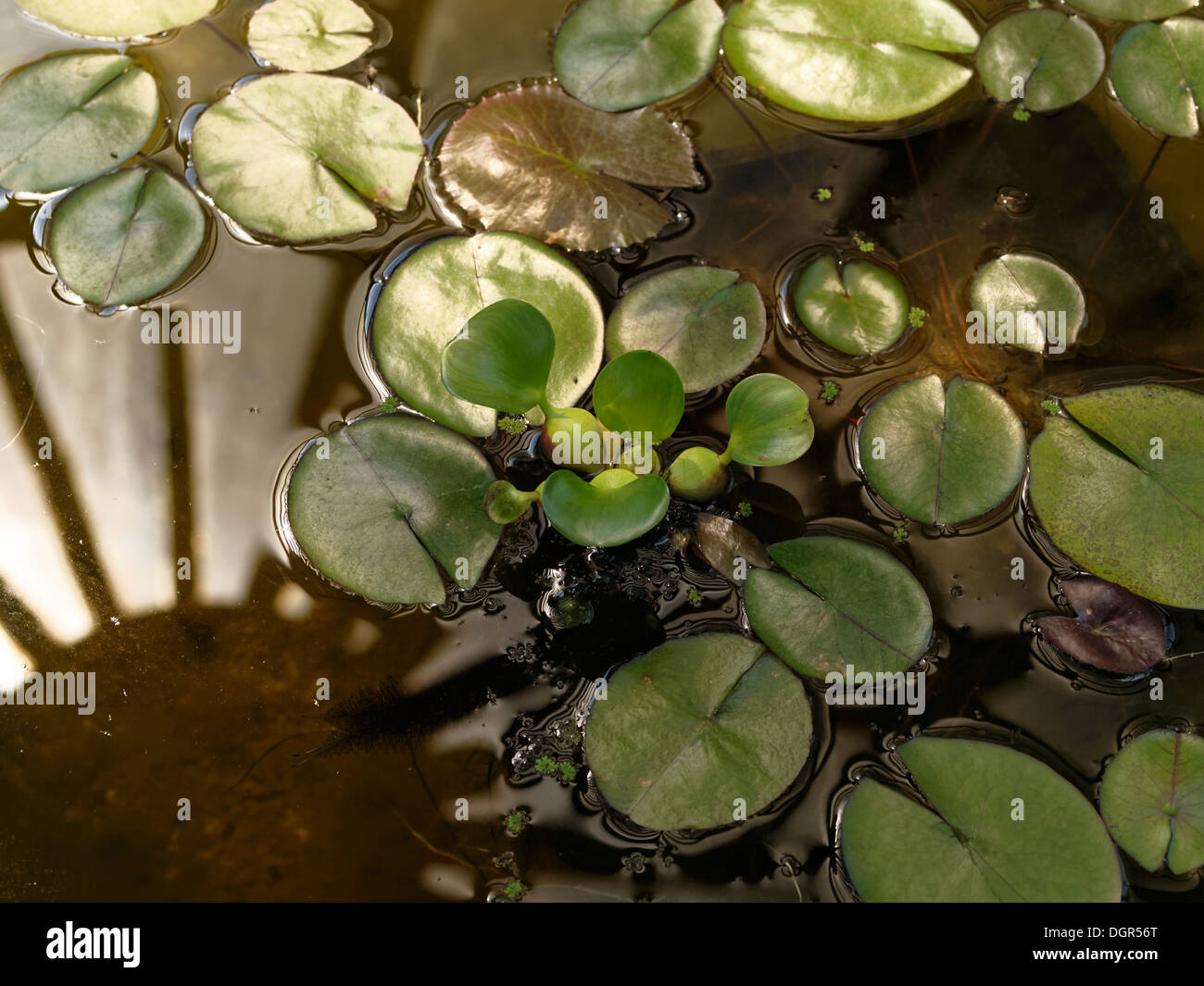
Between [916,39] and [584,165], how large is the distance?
1407 millimetres

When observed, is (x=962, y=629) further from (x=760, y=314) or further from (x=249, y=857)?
(x=249, y=857)

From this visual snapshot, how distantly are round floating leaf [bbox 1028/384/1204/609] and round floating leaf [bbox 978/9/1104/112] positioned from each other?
1.24 meters

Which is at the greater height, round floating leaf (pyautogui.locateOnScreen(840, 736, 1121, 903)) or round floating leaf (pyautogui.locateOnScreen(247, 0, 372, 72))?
round floating leaf (pyautogui.locateOnScreen(247, 0, 372, 72))

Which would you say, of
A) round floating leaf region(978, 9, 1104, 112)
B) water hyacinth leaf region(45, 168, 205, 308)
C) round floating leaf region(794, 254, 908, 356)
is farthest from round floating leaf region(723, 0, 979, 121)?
water hyacinth leaf region(45, 168, 205, 308)

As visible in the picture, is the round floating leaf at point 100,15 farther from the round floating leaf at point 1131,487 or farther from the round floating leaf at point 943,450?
the round floating leaf at point 1131,487

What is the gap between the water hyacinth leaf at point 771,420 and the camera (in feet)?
8.07

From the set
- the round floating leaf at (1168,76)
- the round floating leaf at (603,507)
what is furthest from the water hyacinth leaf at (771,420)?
the round floating leaf at (1168,76)

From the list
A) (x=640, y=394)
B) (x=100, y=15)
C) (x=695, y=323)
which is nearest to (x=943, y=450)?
(x=695, y=323)

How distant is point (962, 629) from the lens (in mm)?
2885

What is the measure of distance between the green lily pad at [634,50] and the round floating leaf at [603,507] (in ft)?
5.37

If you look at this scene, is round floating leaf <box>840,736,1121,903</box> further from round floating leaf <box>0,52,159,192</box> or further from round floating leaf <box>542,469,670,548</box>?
round floating leaf <box>0,52,159,192</box>

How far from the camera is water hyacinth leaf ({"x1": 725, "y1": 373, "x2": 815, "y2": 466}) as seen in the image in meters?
2.46

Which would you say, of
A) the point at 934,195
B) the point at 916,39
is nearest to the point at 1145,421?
the point at 934,195

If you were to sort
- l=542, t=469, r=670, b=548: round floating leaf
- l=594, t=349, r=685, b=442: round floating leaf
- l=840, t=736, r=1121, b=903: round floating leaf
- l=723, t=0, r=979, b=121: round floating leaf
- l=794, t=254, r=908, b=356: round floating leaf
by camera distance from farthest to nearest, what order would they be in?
1. l=723, t=0, r=979, b=121: round floating leaf
2. l=794, t=254, r=908, b=356: round floating leaf
3. l=840, t=736, r=1121, b=903: round floating leaf
4. l=594, t=349, r=685, b=442: round floating leaf
5. l=542, t=469, r=670, b=548: round floating leaf
